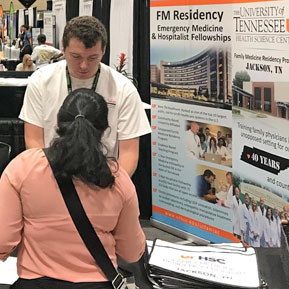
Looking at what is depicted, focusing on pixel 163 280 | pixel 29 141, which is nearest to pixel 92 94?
pixel 163 280

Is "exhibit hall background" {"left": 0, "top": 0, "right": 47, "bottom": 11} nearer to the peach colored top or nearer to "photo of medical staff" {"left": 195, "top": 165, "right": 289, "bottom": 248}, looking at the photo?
"photo of medical staff" {"left": 195, "top": 165, "right": 289, "bottom": 248}

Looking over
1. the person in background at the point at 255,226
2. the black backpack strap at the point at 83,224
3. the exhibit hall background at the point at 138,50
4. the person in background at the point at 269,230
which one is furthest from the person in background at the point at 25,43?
the black backpack strap at the point at 83,224

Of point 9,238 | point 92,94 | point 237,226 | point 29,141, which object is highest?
point 92,94

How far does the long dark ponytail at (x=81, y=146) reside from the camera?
5.13 ft

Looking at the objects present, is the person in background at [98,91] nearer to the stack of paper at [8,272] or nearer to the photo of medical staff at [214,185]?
the stack of paper at [8,272]

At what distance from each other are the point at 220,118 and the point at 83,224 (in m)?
2.26

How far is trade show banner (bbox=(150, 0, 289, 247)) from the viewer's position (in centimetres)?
321

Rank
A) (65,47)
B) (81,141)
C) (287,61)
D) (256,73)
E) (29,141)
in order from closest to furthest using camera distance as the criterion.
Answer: (81,141)
(65,47)
(29,141)
(287,61)
(256,73)

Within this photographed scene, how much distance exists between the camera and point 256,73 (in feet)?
10.8

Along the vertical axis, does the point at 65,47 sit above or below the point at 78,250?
above

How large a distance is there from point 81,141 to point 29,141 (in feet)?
→ 3.30

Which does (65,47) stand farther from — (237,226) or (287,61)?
(237,226)

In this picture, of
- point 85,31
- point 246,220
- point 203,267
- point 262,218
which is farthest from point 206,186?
point 203,267

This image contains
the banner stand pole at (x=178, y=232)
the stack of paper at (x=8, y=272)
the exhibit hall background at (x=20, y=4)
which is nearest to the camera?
the stack of paper at (x=8, y=272)
